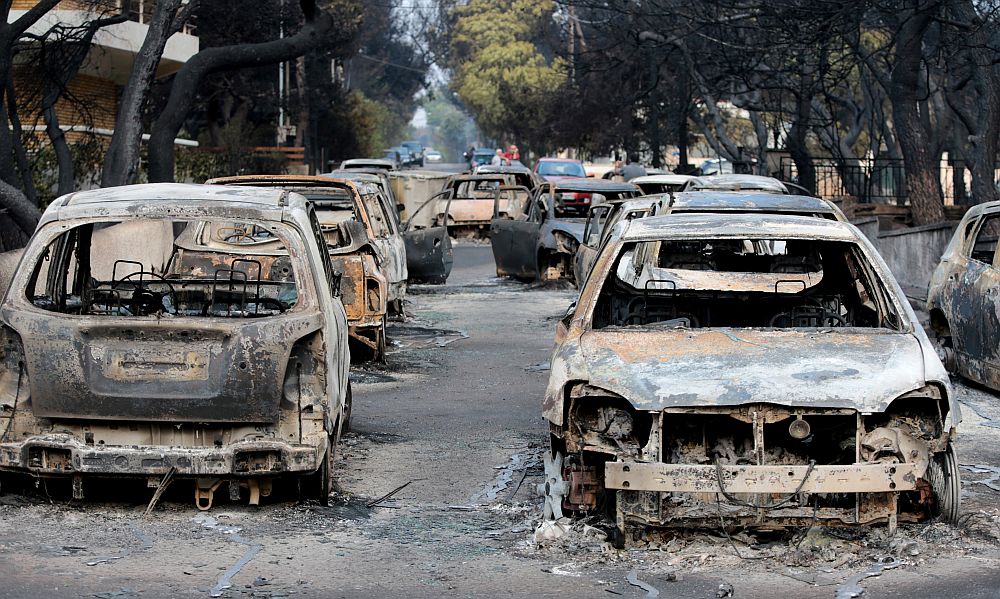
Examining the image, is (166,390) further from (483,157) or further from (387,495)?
(483,157)

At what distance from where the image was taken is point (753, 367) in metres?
6.63

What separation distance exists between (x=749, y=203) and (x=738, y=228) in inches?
133

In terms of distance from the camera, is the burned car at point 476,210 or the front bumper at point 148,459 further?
the burned car at point 476,210

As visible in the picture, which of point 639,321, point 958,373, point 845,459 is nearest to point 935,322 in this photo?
point 958,373

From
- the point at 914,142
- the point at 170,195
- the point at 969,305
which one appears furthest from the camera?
the point at 914,142

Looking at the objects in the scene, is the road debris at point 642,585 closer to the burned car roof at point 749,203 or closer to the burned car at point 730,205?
the burned car at point 730,205

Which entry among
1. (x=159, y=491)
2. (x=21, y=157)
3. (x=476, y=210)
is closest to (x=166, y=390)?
(x=159, y=491)

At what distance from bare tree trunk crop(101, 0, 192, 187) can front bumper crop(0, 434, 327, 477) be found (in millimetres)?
10922

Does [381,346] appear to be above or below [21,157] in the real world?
below

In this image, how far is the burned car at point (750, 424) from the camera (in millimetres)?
6254

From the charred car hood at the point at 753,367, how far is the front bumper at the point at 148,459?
156 centimetres

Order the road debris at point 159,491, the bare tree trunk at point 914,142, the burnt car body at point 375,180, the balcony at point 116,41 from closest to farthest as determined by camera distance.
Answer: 1. the road debris at point 159,491
2. the burnt car body at point 375,180
3. the bare tree trunk at point 914,142
4. the balcony at point 116,41

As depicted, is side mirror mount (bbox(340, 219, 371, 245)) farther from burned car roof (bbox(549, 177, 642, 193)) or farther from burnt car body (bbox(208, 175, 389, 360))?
burned car roof (bbox(549, 177, 642, 193))

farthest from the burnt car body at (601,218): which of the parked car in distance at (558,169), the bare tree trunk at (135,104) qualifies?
the parked car in distance at (558,169)
